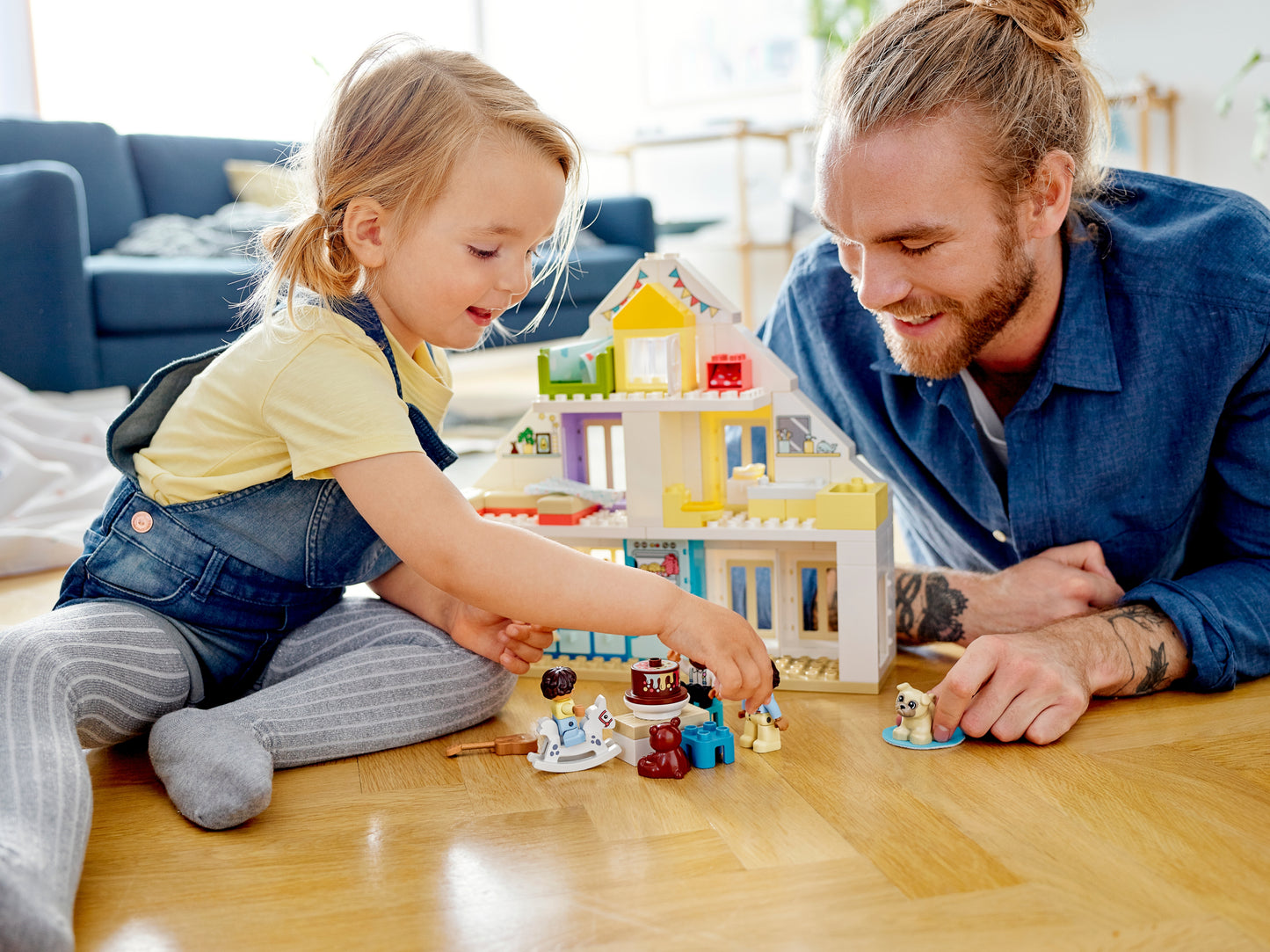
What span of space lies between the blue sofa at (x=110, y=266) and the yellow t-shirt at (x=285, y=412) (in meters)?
0.80

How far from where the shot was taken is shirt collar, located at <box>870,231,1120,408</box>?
1.16m

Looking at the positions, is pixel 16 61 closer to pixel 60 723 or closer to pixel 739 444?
pixel 739 444

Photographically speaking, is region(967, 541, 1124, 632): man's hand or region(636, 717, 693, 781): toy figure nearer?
region(636, 717, 693, 781): toy figure

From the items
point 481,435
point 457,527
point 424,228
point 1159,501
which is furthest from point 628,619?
point 481,435

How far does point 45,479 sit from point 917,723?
175cm

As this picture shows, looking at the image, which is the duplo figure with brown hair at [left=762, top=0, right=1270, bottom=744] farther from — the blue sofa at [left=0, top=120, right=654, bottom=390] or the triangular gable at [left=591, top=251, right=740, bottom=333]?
the blue sofa at [left=0, top=120, right=654, bottom=390]

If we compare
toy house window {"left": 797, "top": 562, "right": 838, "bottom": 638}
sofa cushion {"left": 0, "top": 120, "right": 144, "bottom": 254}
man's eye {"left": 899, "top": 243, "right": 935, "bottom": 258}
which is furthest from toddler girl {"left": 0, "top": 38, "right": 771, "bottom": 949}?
sofa cushion {"left": 0, "top": 120, "right": 144, "bottom": 254}

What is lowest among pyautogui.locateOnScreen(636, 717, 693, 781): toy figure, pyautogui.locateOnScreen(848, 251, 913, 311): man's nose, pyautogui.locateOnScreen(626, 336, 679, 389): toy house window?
pyautogui.locateOnScreen(636, 717, 693, 781): toy figure

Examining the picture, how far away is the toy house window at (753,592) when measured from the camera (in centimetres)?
124

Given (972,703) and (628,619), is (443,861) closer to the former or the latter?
(628,619)

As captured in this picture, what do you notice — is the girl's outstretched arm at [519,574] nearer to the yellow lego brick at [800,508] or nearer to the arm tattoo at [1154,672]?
the yellow lego brick at [800,508]

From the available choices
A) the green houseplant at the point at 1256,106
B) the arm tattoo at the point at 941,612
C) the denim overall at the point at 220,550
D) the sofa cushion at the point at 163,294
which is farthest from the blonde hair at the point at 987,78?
the green houseplant at the point at 1256,106

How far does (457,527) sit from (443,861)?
0.91 feet

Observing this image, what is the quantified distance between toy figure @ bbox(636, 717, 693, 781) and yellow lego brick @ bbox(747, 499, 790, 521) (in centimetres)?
29
